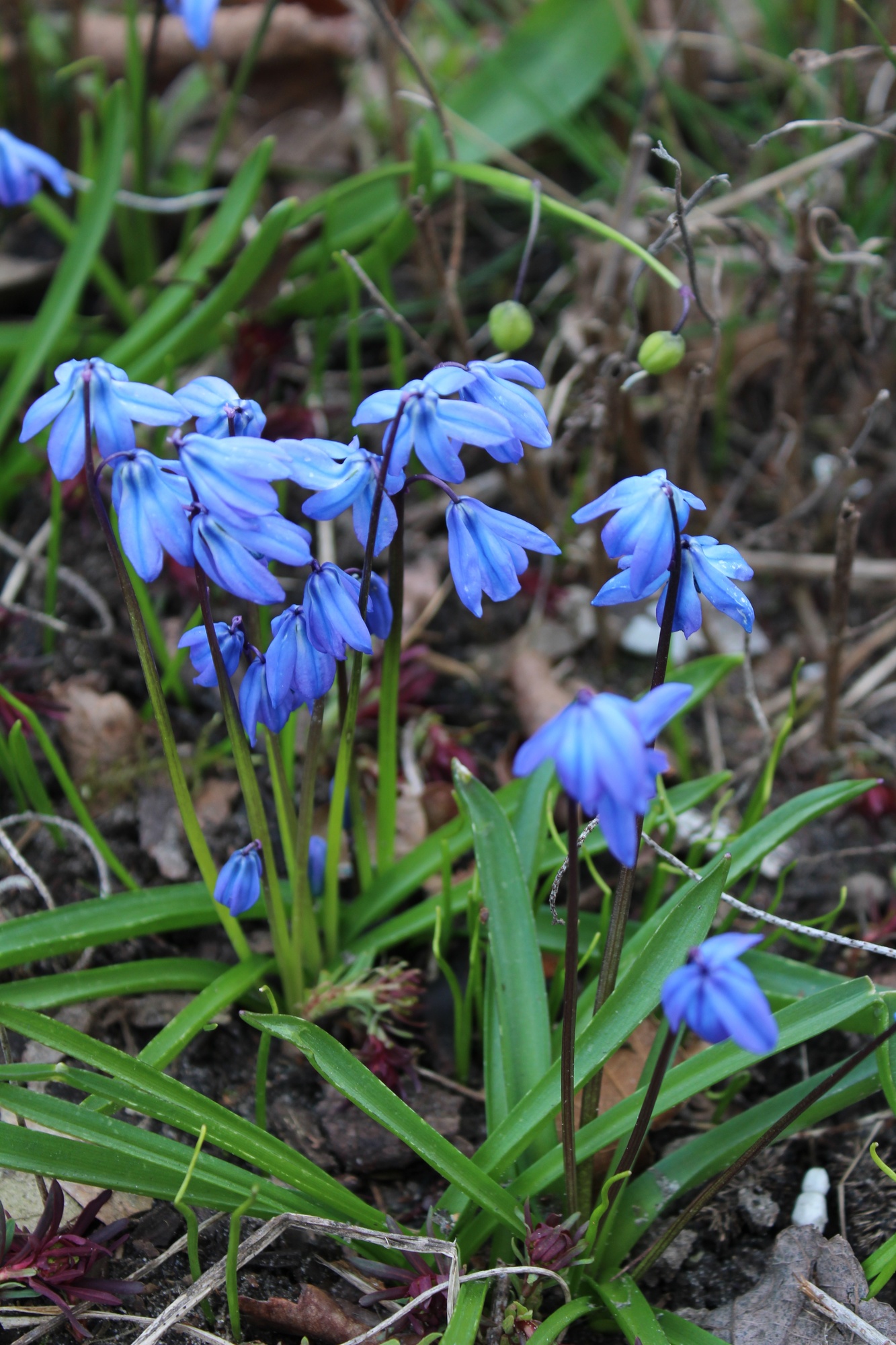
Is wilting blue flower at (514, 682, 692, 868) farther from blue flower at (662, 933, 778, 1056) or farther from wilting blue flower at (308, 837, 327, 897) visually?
wilting blue flower at (308, 837, 327, 897)

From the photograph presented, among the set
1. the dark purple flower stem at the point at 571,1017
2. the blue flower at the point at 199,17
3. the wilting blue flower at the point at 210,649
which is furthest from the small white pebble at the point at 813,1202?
the blue flower at the point at 199,17

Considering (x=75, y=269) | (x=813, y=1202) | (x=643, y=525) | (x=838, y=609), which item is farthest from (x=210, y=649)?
(x=75, y=269)

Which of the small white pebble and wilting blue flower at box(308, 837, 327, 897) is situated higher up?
wilting blue flower at box(308, 837, 327, 897)

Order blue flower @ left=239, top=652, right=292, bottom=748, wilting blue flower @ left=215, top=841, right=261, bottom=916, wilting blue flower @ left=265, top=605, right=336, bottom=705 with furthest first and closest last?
wilting blue flower @ left=215, top=841, right=261, bottom=916 → blue flower @ left=239, top=652, right=292, bottom=748 → wilting blue flower @ left=265, top=605, right=336, bottom=705

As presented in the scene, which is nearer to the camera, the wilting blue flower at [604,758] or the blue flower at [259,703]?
the wilting blue flower at [604,758]

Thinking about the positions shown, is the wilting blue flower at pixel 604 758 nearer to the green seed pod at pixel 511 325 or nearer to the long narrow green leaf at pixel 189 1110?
the long narrow green leaf at pixel 189 1110

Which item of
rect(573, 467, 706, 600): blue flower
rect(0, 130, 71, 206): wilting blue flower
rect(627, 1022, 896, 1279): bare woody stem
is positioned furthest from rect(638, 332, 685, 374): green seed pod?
rect(0, 130, 71, 206): wilting blue flower

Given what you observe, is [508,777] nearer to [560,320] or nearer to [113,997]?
→ [113,997]
